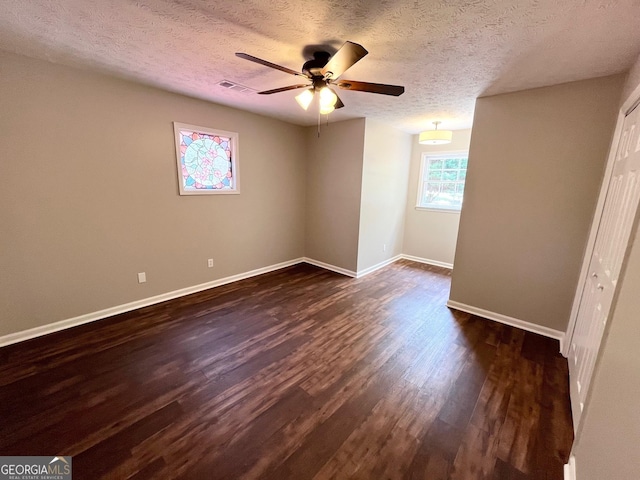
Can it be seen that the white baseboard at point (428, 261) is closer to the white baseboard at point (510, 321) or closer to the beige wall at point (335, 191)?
the beige wall at point (335, 191)

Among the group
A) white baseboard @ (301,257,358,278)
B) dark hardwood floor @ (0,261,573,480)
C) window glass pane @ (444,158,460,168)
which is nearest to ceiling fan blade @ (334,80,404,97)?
dark hardwood floor @ (0,261,573,480)

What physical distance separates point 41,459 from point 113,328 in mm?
1441

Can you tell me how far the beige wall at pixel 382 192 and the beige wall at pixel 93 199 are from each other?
6.32ft

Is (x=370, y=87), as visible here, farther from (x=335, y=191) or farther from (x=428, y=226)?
(x=428, y=226)

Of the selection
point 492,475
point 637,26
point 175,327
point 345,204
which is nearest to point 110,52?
point 175,327

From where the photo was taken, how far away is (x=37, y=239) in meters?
2.44

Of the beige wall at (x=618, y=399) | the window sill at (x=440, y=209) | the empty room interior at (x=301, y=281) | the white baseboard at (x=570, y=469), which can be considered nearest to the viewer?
the beige wall at (x=618, y=399)

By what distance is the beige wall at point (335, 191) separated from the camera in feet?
13.6

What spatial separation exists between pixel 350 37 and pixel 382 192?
3.04m

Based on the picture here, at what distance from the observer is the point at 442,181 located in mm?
5086

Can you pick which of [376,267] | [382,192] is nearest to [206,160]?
[382,192]

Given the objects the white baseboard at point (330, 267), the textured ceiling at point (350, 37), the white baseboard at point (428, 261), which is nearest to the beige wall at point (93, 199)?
the textured ceiling at point (350, 37)

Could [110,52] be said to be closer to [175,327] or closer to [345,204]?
[175,327]

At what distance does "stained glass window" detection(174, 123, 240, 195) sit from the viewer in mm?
3305
